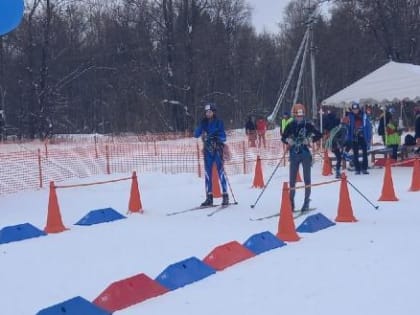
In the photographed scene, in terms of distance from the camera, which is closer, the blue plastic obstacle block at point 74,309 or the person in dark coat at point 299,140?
the blue plastic obstacle block at point 74,309

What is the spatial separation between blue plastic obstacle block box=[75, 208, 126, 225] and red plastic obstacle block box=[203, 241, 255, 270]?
383 centimetres

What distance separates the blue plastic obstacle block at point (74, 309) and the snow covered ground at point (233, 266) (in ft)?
1.03

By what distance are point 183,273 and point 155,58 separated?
50863 millimetres

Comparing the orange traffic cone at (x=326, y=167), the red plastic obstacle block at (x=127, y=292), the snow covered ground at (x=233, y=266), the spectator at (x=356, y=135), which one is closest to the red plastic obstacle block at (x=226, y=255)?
the snow covered ground at (x=233, y=266)

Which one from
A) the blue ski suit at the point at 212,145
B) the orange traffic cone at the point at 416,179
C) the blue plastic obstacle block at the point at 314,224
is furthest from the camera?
the orange traffic cone at the point at 416,179

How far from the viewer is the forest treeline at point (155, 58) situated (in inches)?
2031

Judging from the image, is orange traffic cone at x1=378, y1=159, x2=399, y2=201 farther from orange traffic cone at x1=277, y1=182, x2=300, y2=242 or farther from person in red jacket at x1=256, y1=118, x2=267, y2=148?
person in red jacket at x1=256, y1=118, x2=267, y2=148

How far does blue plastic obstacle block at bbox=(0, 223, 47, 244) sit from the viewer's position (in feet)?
32.1

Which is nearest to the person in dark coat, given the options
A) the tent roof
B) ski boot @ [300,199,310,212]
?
ski boot @ [300,199,310,212]

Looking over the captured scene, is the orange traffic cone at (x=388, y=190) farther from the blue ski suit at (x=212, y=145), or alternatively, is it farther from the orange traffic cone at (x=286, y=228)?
the orange traffic cone at (x=286, y=228)

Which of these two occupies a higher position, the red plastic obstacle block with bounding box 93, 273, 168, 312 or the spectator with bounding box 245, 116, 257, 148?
the spectator with bounding box 245, 116, 257, 148

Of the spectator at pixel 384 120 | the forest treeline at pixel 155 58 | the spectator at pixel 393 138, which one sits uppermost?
the forest treeline at pixel 155 58

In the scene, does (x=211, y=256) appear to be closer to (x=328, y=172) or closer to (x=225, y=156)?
(x=225, y=156)

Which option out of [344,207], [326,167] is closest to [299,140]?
[344,207]
